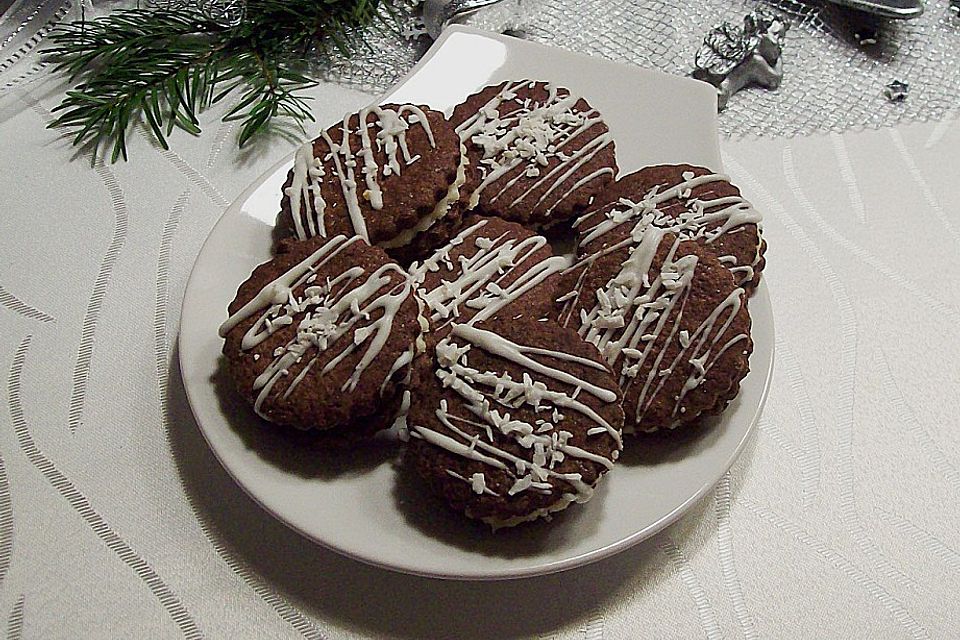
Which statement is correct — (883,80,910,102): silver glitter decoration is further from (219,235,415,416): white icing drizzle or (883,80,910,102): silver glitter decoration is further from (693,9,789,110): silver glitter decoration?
(219,235,415,416): white icing drizzle

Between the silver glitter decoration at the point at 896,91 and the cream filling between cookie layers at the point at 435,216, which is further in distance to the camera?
the silver glitter decoration at the point at 896,91

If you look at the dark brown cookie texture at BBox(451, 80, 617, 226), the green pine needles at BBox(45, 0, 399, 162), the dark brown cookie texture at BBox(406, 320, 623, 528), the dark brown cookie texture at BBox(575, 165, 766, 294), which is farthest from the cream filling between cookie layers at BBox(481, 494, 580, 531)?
the green pine needles at BBox(45, 0, 399, 162)

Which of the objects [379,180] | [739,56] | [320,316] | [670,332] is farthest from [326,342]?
[739,56]

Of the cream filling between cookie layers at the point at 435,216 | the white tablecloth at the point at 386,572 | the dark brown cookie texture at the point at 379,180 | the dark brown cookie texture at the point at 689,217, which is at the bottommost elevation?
the white tablecloth at the point at 386,572

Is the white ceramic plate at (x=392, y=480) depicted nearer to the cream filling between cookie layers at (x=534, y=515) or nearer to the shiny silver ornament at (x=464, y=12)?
the cream filling between cookie layers at (x=534, y=515)

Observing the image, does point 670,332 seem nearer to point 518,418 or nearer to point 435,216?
point 518,418

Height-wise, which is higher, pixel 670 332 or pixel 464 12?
pixel 464 12

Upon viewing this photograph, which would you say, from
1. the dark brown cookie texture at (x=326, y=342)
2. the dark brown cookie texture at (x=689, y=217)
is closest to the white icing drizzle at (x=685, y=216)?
the dark brown cookie texture at (x=689, y=217)
